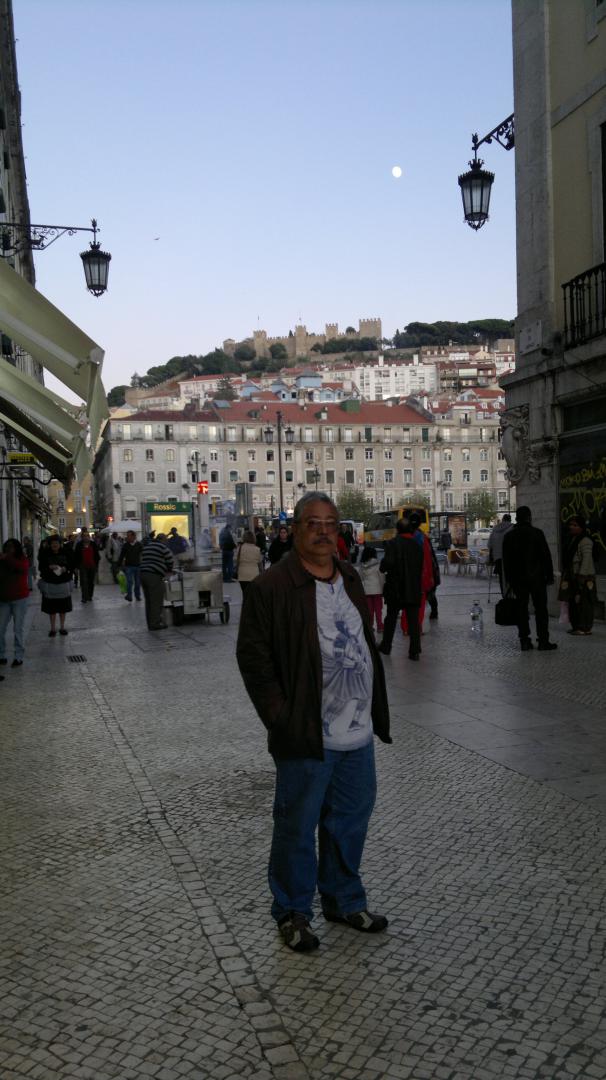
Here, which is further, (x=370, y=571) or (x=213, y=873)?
(x=370, y=571)

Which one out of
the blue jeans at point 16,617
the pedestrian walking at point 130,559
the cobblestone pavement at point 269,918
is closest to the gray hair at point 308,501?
the cobblestone pavement at point 269,918

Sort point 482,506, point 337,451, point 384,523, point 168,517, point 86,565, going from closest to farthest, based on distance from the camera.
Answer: point 86,565 < point 168,517 < point 384,523 < point 482,506 < point 337,451

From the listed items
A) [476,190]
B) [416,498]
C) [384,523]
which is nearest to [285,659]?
[476,190]

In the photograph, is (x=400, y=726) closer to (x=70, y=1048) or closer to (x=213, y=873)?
(x=213, y=873)

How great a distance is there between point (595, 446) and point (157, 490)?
89.7 meters

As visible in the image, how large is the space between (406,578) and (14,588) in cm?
476

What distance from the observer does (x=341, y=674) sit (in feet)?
12.1

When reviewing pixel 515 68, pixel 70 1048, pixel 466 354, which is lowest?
pixel 70 1048

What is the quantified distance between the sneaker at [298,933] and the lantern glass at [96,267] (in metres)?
12.8

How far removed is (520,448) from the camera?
16188 millimetres

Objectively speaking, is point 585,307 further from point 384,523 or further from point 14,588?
point 384,523

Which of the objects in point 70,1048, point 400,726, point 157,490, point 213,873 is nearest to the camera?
point 70,1048

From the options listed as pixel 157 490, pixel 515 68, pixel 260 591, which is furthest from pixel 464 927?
pixel 157 490

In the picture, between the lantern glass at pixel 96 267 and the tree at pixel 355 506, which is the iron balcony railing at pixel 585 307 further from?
the tree at pixel 355 506
